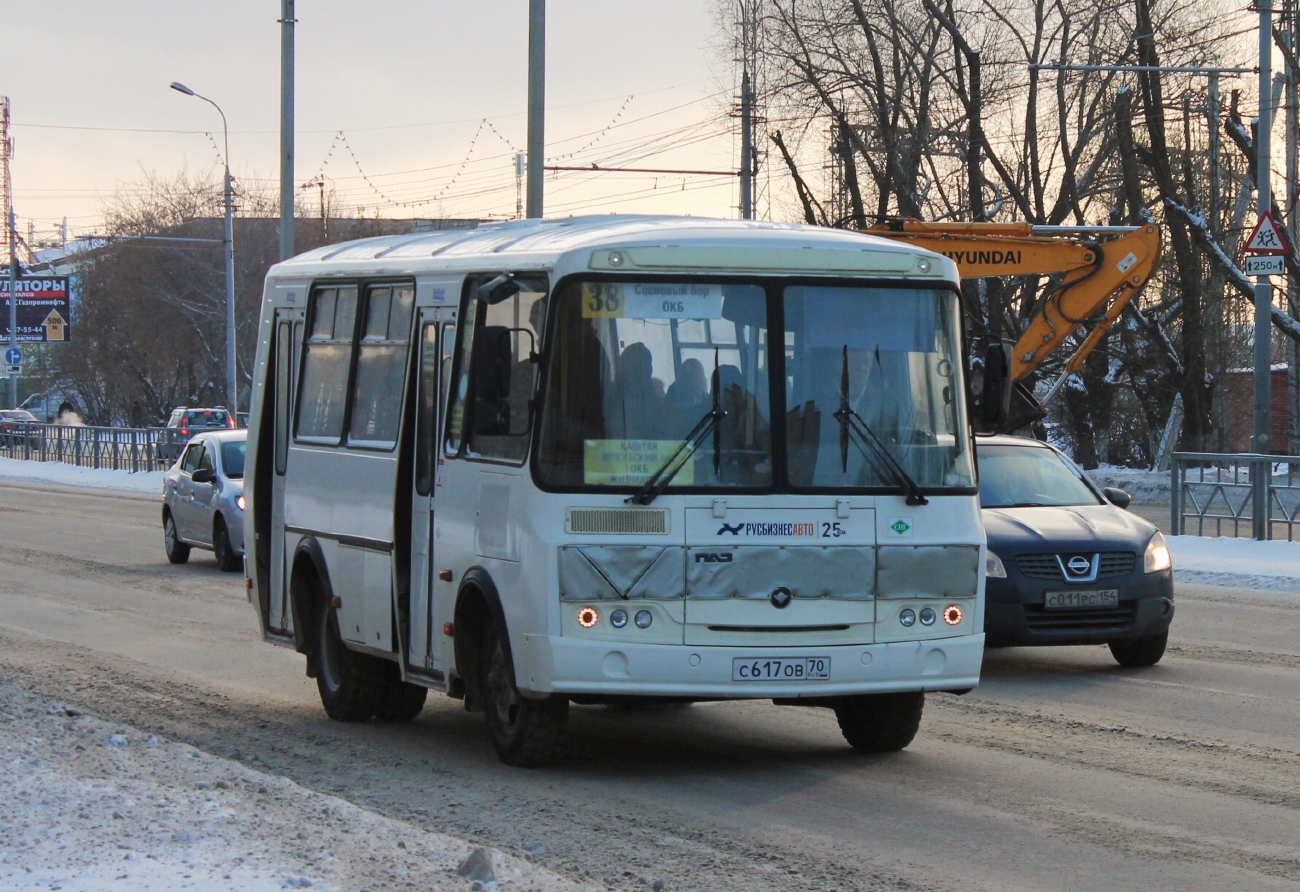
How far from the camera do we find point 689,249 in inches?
348

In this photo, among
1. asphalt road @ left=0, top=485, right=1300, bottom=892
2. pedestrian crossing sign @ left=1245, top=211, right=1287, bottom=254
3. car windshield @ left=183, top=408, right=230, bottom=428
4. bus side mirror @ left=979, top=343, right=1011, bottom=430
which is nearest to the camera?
asphalt road @ left=0, top=485, right=1300, bottom=892

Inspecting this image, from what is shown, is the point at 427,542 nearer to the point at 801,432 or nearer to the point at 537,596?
the point at 537,596

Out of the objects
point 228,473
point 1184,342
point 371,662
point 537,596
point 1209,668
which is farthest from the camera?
point 1184,342

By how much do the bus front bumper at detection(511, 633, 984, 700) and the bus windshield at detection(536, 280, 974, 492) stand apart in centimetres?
72

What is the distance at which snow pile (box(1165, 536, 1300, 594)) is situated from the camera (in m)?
19.4

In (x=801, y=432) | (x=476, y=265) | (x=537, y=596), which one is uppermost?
(x=476, y=265)

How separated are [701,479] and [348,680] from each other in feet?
10.0

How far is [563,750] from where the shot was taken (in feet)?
30.6

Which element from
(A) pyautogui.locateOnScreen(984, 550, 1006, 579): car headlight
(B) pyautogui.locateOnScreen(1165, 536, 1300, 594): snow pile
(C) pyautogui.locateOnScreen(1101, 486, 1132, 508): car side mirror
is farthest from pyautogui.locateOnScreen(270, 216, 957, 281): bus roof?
(B) pyautogui.locateOnScreen(1165, 536, 1300, 594): snow pile

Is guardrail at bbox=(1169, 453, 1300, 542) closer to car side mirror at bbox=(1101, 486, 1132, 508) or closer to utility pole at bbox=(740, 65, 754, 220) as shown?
car side mirror at bbox=(1101, 486, 1132, 508)

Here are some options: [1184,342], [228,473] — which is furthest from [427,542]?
[1184,342]

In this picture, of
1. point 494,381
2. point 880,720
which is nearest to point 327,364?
point 494,381

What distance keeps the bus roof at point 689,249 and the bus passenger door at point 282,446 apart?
202cm

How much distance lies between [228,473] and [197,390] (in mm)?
57940
